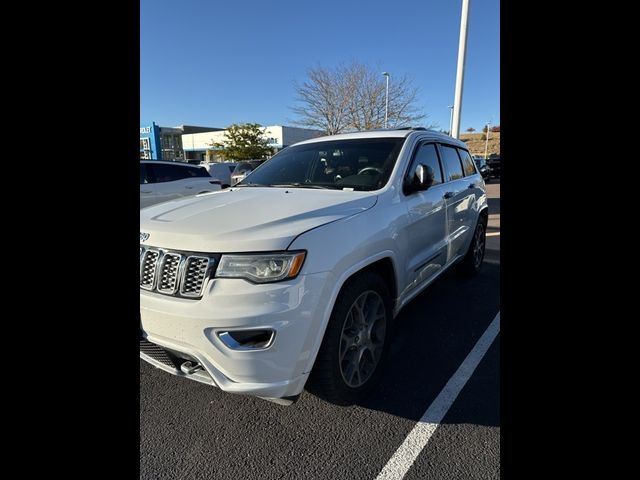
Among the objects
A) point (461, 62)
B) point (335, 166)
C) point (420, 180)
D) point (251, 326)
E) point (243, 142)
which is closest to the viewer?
point (251, 326)

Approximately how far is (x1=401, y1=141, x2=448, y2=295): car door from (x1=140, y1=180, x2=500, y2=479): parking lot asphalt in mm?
688

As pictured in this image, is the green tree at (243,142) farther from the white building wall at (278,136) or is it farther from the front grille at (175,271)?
the front grille at (175,271)

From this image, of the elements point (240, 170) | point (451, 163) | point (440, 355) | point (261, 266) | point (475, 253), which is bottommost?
point (440, 355)

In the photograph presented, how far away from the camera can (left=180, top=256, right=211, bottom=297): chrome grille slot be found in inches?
72.2

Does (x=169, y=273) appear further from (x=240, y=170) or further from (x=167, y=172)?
(x=240, y=170)

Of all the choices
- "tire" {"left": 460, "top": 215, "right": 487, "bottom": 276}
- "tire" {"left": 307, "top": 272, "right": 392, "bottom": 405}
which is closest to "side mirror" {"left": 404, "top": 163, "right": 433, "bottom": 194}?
"tire" {"left": 307, "top": 272, "right": 392, "bottom": 405}

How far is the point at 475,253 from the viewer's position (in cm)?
473

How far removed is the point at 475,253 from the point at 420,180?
2390mm

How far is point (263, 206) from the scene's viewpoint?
2377 mm

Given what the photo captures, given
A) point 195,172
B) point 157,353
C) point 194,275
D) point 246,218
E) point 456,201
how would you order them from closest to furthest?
point 194,275 → point 157,353 → point 246,218 → point 456,201 → point 195,172

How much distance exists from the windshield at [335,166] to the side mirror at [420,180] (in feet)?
0.62

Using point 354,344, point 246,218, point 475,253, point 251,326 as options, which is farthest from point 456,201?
point 251,326
